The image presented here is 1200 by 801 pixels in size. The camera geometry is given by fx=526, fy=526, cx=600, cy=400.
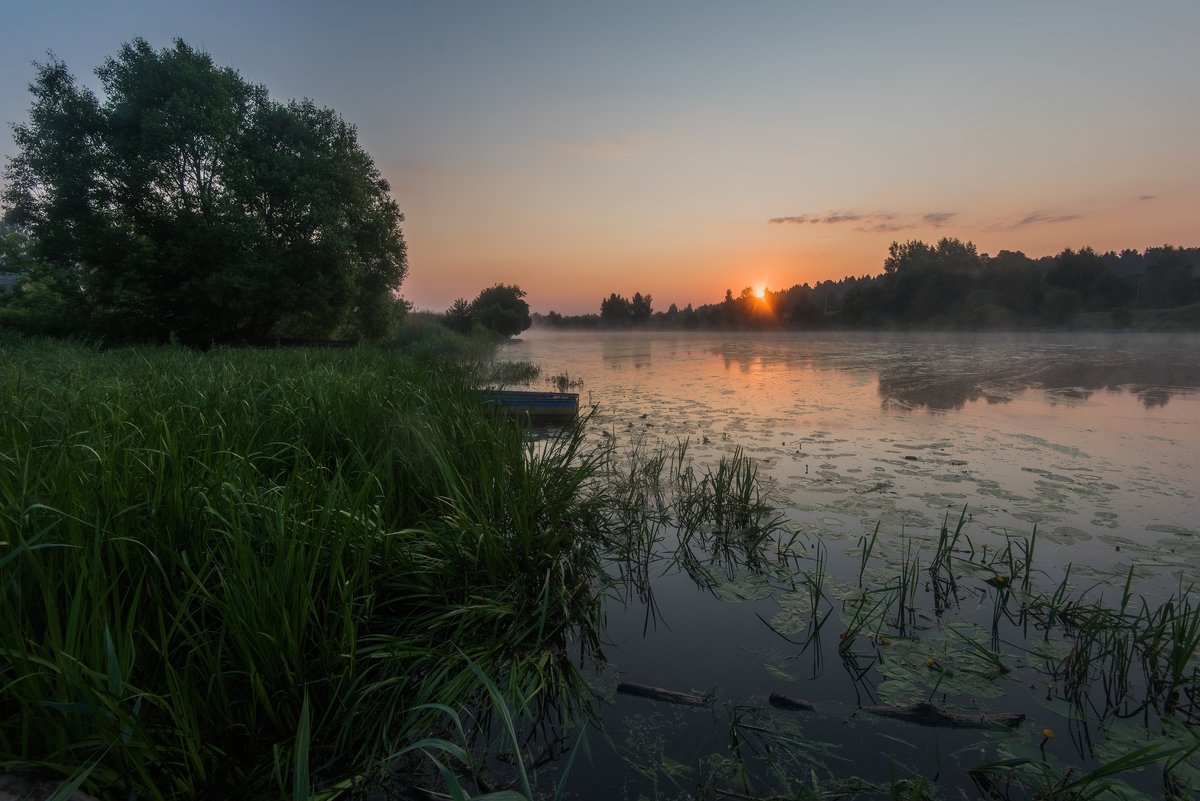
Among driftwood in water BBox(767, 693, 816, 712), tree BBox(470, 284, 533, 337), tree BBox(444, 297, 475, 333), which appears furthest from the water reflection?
tree BBox(470, 284, 533, 337)

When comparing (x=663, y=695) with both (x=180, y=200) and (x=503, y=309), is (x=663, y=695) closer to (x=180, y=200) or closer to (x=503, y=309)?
(x=180, y=200)

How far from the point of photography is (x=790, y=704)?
261 cm

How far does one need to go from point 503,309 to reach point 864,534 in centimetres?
5867

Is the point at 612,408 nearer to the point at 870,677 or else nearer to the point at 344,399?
the point at 344,399

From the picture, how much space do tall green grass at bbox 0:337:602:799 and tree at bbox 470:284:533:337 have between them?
177 ft

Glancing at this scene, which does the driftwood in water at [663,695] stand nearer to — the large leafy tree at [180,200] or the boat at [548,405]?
the boat at [548,405]

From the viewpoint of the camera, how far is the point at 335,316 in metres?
20.5

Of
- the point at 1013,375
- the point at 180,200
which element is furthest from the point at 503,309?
the point at 1013,375

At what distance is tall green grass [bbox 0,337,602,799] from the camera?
1.69m

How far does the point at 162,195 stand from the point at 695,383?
1899 cm

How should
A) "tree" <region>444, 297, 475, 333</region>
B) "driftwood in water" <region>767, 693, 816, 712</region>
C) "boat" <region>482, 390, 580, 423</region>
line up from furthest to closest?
"tree" <region>444, 297, 475, 333</region> < "boat" <region>482, 390, 580, 423</region> < "driftwood in water" <region>767, 693, 816, 712</region>

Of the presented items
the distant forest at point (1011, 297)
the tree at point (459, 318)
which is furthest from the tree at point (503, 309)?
the distant forest at point (1011, 297)

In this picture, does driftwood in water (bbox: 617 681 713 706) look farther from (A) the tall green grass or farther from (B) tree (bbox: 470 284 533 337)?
(B) tree (bbox: 470 284 533 337)

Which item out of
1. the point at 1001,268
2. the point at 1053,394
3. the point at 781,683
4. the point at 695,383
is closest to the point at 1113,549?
the point at 781,683
